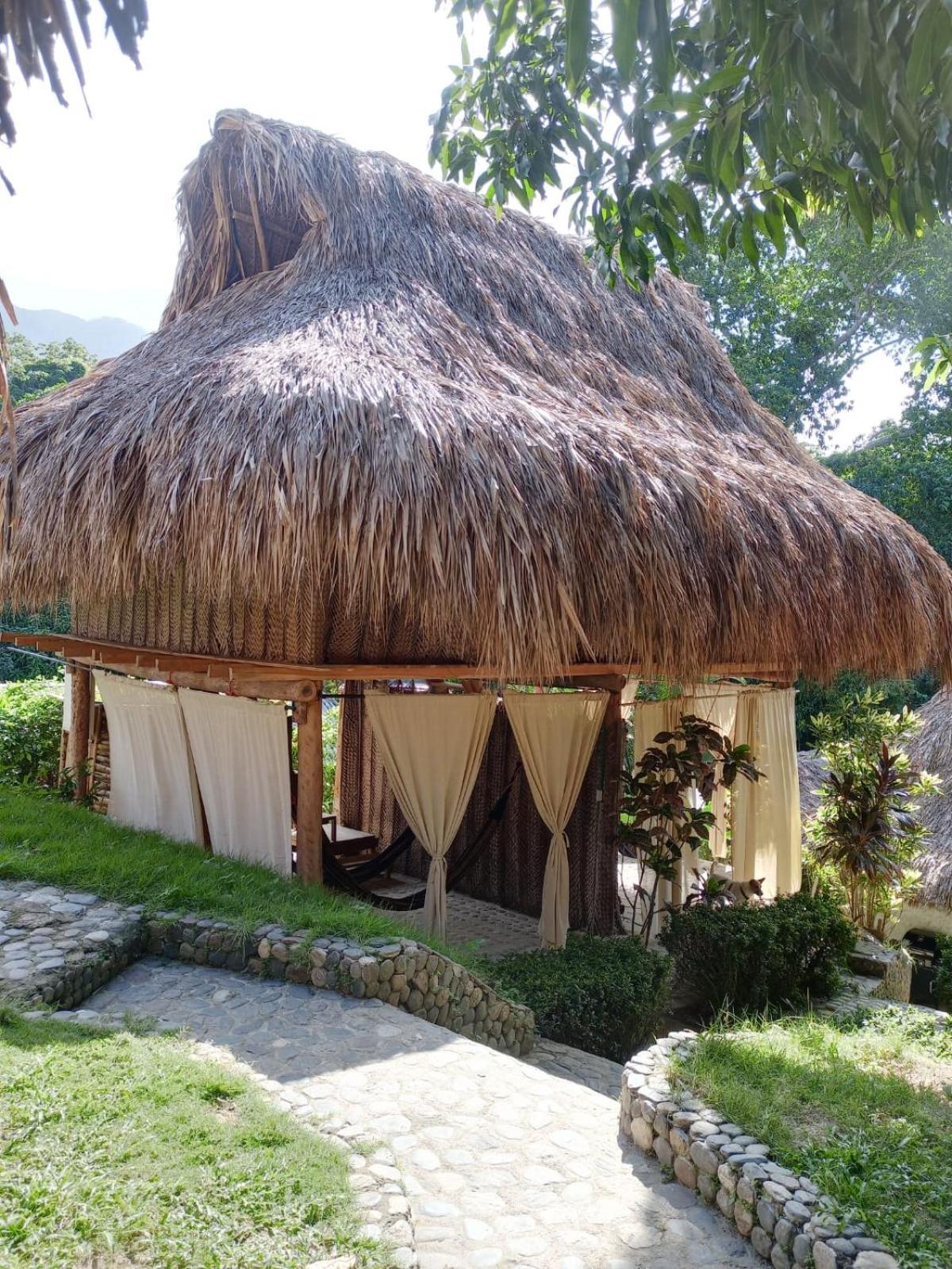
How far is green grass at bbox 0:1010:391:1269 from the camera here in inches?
80.4

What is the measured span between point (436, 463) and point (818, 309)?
40.7 feet

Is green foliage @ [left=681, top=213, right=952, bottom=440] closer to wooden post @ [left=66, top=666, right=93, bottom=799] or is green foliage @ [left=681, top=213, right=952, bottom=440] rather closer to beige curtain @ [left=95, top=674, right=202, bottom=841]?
wooden post @ [left=66, top=666, right=93, bottom=799]

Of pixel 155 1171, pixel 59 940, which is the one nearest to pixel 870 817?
pixel 59 940

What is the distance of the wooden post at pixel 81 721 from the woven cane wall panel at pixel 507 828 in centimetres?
187

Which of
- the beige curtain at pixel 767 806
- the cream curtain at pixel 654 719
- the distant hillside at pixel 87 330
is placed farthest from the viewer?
the distant hillside at pixel 87 330

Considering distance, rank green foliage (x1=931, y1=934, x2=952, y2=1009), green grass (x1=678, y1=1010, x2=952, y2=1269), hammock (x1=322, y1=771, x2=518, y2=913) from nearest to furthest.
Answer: green grass (x1=678, y1=1010, x2=952, y2=1269), hammock (x1=322, y1=771, x2=518, y2=913), green foliage (x1=931, y1=934, x2=952, y2=1009)

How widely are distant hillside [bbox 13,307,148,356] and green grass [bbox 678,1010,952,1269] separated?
345 ft

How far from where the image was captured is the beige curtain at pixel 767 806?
6.36 metres

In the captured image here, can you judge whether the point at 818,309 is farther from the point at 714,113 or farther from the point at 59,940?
the point at 59,940

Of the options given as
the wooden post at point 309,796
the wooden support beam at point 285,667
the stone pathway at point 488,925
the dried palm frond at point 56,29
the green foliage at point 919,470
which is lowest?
the stone pathway at point 488,925

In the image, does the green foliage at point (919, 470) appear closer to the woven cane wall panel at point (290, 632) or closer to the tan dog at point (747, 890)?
the tan dog at point (747, 890)

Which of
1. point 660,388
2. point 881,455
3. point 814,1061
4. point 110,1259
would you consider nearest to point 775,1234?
point 814,1061

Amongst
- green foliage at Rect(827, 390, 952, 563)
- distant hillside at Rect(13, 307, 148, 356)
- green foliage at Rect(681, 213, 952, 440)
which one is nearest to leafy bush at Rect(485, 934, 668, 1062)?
green foliage at Rect(827, 390, 952, 563)

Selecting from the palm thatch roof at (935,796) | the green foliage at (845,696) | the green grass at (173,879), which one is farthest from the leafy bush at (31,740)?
the green foliage at (845,696)
